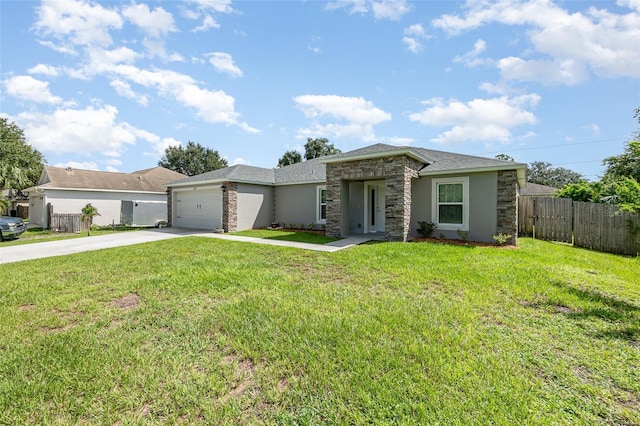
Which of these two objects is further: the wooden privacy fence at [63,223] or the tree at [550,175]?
the tree at [550,175]

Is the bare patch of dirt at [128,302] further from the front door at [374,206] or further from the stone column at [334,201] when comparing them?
the front door at [374,206]

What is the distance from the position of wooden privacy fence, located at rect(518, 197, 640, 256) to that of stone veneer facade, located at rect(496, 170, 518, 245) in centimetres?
310

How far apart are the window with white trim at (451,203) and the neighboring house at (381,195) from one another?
0.11 feet

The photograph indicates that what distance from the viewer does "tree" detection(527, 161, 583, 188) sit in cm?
4653

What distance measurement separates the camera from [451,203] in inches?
442

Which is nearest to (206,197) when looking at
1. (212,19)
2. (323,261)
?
(212,19)

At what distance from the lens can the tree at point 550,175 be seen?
46.5m

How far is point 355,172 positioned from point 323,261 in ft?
16.7

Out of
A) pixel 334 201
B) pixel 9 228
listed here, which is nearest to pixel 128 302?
pixel 334 201

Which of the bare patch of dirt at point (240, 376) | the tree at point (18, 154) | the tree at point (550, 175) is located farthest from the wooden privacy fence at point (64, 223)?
the tree at point (550, 175)

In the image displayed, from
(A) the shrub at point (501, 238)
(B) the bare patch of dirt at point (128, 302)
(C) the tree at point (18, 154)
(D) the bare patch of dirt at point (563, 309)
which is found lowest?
(B) the bare patch of dirt at point (128, 302)

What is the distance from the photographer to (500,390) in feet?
8.39

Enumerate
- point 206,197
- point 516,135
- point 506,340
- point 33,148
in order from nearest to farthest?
1. point 506,340
2. point 206,197
3. point 516,135
4. point 33,148

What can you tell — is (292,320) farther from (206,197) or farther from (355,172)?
(206,197)
